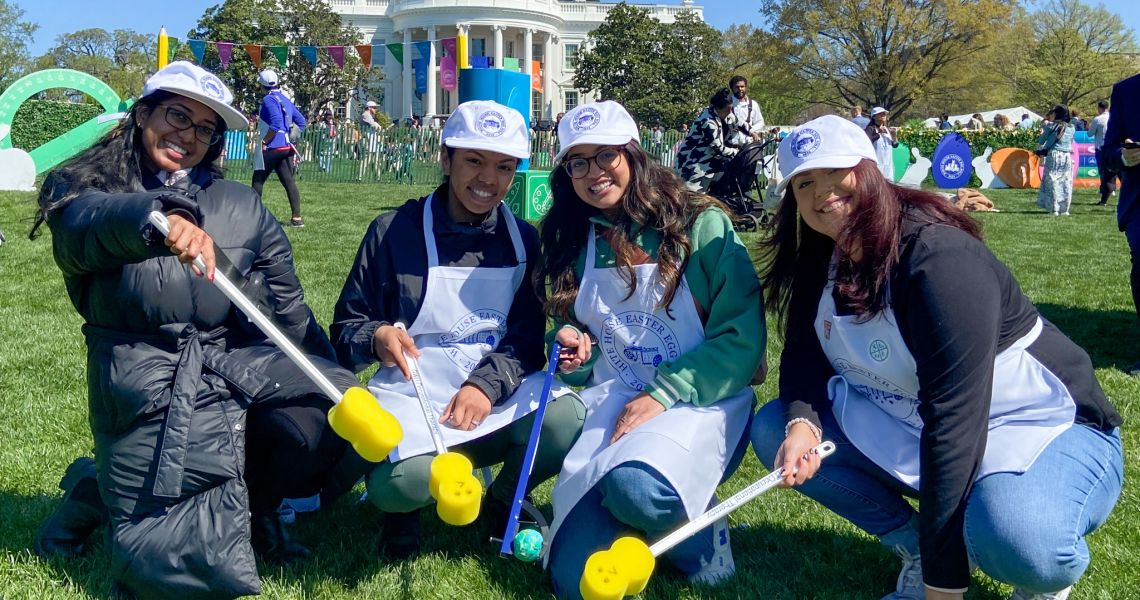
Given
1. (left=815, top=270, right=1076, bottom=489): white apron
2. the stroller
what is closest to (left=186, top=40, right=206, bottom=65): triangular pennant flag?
the stroller

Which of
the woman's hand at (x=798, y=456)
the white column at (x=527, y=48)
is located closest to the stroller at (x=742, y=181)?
the woman's hand at (x=798, y=456)

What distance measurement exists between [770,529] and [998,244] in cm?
884

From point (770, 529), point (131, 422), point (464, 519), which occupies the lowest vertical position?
point (770, 529)

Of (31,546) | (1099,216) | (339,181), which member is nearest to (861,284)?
(31,546)

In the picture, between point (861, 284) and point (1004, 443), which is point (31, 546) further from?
point (1004, 443)

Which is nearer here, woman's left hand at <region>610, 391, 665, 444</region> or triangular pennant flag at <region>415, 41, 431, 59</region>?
woman's left hand at <region>610, 391, 665, 444</region>

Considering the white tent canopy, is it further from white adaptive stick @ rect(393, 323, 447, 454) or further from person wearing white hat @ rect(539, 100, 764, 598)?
white adaptive stick @ rect(393, 323, 447, 454)

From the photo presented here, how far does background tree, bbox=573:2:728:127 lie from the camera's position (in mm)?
48719

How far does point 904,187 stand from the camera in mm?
2656

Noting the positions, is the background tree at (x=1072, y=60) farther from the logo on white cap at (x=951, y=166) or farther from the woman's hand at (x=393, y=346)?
the woman's hand at (x=393, y=346)

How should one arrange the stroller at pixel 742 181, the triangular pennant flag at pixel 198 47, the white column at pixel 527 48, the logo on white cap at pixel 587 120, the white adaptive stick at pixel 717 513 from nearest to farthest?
1. the white adaptive stick at pixel 717 513
2. the logo on white cap at pixel 587 120
3. the stroller at pixel 742 181
4. the triangular pennant flag at pixel 198 47
5. the white column at pixel 527 48

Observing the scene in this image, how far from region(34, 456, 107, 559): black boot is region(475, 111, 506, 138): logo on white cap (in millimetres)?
1658

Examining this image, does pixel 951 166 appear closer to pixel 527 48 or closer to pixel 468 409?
pixel 468 409

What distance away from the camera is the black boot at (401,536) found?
3.01m
